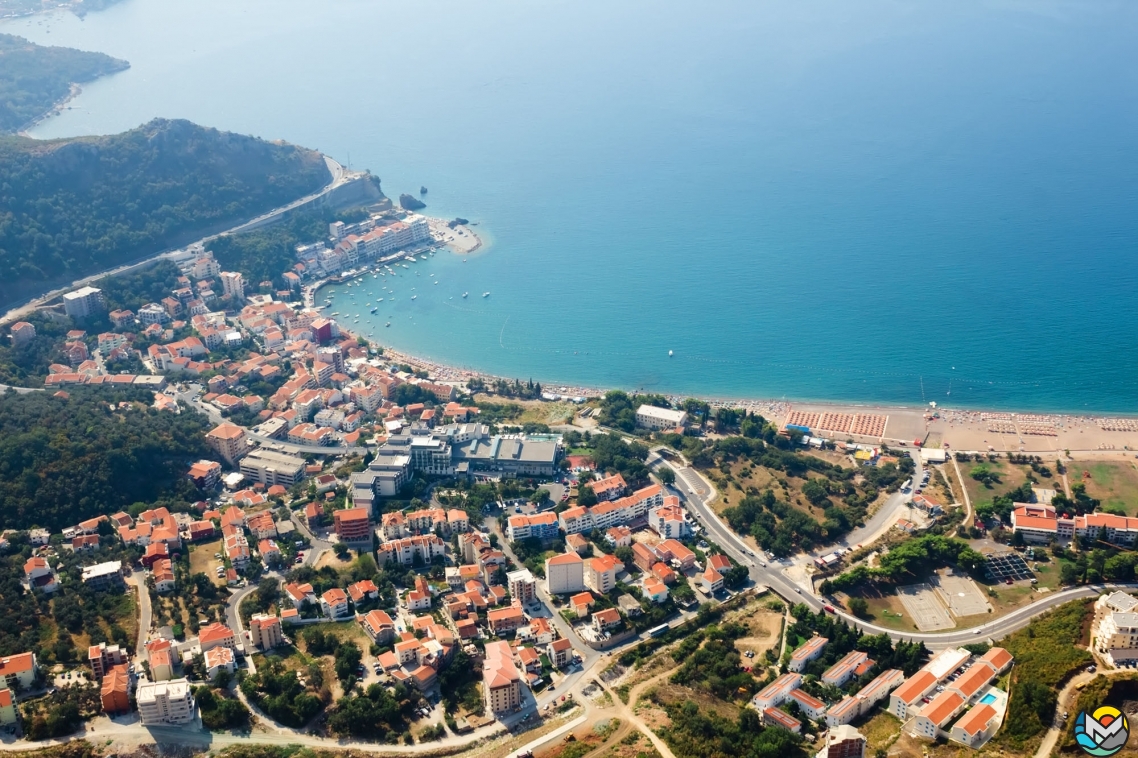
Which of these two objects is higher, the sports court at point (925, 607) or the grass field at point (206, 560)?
the sports court at point (925, 607)

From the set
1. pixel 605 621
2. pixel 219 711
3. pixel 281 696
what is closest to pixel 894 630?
pixel 605 621

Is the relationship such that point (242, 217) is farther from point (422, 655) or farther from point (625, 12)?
point (625, 12)

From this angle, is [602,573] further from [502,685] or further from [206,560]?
[206,560]

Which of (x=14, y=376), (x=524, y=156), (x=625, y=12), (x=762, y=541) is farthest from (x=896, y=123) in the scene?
(x=14, y=376)

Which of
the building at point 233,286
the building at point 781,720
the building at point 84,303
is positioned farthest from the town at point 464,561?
the building at point 233,286

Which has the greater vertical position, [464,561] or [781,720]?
[781,720]

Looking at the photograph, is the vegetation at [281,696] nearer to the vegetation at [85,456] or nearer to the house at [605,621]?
the house at [605,621]
